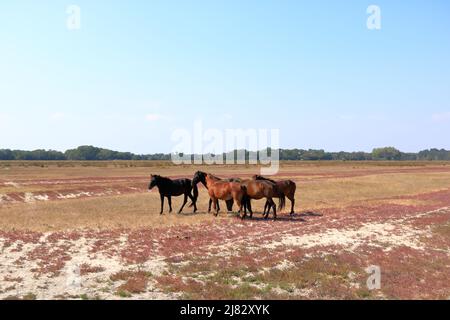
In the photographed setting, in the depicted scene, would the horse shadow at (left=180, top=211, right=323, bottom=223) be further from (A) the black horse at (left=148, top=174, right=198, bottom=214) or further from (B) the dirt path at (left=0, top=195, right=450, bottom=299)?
(A) the black horse at (left=148, top=174, right=198, bottom=214)

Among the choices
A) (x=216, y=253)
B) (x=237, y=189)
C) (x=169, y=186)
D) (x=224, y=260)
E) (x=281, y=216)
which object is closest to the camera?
(x=224, y=260)

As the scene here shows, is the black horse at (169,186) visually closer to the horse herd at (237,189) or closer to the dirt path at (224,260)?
the horse herd at (237,189)

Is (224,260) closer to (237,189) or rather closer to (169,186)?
(237,189)

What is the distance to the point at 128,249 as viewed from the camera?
1453 cm

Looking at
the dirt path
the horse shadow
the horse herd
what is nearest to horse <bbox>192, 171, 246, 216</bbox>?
the horse herd

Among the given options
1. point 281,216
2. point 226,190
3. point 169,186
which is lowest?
point 281,216

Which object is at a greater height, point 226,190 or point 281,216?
point 226,190

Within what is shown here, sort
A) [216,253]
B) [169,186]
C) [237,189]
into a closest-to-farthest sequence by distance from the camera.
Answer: [216,253] → [237,189] → [169,186]

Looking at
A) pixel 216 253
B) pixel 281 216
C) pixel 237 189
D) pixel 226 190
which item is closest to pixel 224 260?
pixel 216 253

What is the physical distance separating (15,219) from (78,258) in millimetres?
9388

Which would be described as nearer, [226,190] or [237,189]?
[237,189]

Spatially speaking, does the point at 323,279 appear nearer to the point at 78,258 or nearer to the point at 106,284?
the point at 106,284

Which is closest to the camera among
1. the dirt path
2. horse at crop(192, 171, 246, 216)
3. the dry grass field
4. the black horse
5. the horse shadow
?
the dirt path

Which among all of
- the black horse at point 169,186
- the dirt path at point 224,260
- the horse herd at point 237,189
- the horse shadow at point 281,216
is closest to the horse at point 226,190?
the horse herd at point 237,189
